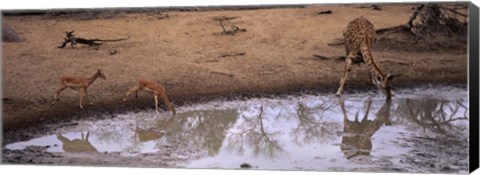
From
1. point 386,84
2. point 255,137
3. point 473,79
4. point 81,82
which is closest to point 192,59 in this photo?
point 255,137

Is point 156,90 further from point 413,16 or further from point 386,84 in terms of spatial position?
point 413,16

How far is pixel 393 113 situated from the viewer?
23.1 feet

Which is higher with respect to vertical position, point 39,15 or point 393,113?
point 39,15

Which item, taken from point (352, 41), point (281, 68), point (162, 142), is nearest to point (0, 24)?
point (162, 142)

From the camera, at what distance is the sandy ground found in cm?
713

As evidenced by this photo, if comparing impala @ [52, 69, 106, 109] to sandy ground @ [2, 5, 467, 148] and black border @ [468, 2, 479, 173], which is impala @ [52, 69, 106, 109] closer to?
sandy ground @ [2, 5, 467, 148]

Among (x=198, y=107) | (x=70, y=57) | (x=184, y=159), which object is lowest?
(x=184, y=159)

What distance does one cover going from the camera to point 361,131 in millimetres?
7070

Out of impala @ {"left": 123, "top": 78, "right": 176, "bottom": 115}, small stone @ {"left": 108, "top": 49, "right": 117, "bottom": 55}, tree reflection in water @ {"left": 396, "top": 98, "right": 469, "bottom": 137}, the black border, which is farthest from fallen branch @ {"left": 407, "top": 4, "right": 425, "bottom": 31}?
small stone @ {"left": 108, "top": 49, "right": 117, "bottom": 55}

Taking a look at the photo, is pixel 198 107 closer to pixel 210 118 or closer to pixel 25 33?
pixel 210 118

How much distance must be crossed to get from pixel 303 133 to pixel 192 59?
136cm

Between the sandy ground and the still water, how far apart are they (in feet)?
0.43

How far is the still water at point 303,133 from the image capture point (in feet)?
22.3

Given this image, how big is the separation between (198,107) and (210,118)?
18cm
